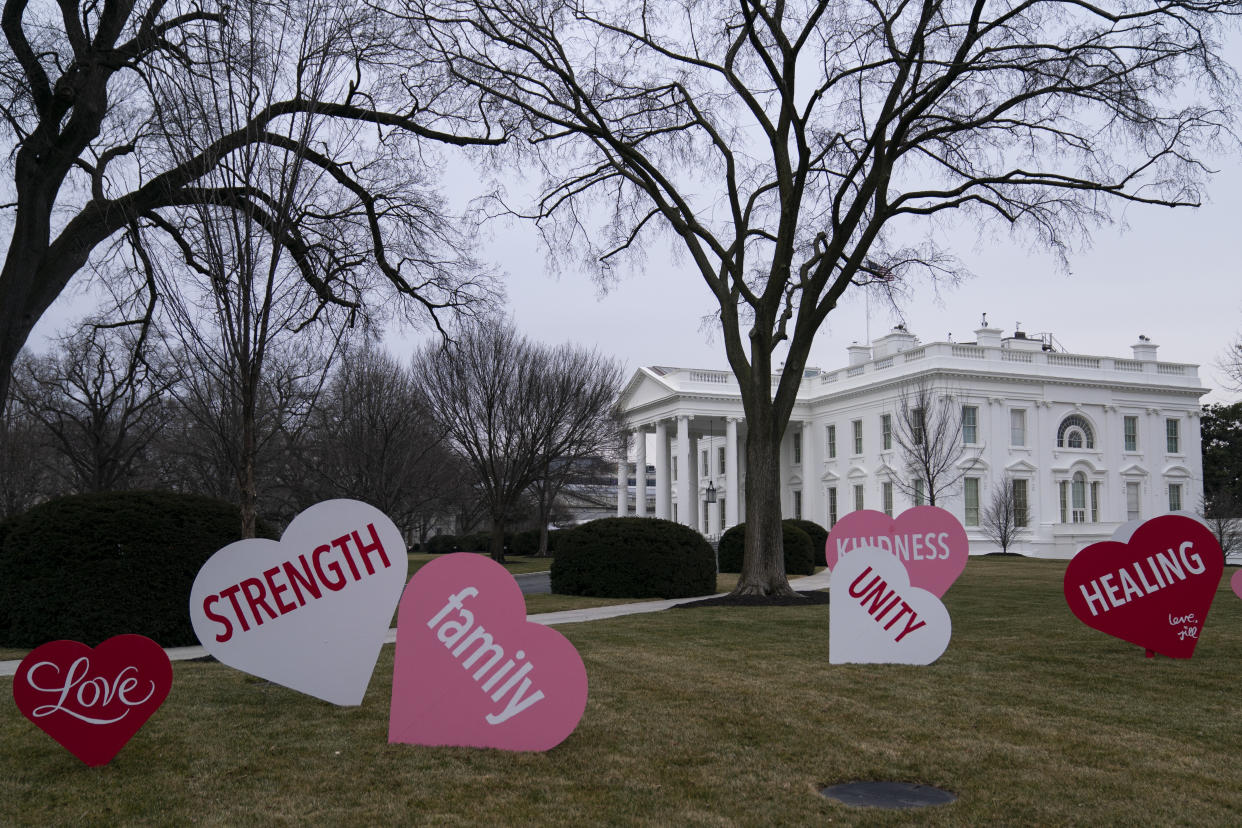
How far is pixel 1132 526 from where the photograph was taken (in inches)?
385

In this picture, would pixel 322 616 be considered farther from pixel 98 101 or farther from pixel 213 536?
pixel 98 101

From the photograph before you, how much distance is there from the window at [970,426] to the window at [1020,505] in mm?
2632

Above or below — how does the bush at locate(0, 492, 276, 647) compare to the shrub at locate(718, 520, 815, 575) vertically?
above

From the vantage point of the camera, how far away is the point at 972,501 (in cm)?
4794

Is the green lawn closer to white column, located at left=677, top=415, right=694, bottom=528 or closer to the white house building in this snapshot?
the white house building

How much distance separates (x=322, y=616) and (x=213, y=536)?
20.1ft

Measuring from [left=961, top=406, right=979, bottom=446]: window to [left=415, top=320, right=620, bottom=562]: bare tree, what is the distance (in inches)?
900

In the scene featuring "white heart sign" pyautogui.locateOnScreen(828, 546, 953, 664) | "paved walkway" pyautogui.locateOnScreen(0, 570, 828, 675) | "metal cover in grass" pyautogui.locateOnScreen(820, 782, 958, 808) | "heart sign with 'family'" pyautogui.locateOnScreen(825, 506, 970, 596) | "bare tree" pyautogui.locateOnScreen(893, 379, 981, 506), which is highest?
"bare tree" pyautogui.locateOnScreen(893, 379, 981, 506)

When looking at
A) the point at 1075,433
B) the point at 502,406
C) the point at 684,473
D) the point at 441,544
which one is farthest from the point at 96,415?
the point at 1075,433

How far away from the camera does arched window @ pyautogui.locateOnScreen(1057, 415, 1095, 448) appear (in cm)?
5022

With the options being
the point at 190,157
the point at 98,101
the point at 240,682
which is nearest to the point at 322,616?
the point at 240,682

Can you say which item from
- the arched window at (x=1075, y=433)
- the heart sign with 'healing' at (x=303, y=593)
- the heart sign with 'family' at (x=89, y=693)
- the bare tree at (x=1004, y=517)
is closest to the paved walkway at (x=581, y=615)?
the heart sign with 'healing' at (x=303, y=593)

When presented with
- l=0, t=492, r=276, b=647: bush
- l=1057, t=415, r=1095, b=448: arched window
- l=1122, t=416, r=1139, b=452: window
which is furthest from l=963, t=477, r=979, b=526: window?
l=0, t=492, r=276, b=647: bush

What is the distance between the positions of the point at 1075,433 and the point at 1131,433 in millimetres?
3575
